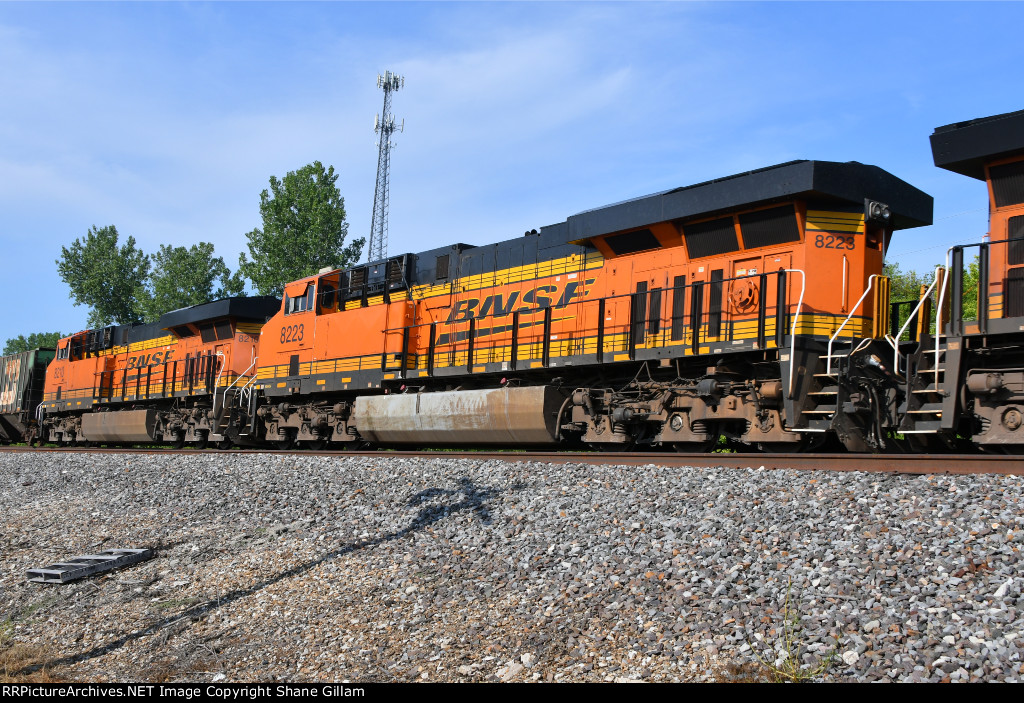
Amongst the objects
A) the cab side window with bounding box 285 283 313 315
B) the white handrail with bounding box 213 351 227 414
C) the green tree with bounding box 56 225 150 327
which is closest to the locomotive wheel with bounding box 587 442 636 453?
the cab side window with bounding box 285 283 313 315

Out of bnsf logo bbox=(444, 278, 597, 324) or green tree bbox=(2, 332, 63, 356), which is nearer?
bnsf logo bbox=(444, 278, 597, 324)

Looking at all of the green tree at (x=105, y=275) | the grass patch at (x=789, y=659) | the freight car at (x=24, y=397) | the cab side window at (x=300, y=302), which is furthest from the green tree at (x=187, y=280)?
the grass patch at (x=789, y=659)

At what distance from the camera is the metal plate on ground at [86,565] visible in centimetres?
672

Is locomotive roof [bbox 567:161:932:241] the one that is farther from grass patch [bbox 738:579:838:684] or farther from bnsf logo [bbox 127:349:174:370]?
bnsf logo [bbox 127:349:174:370]

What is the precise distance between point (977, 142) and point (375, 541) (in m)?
7.12

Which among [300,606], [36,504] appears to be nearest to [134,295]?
[36,504]

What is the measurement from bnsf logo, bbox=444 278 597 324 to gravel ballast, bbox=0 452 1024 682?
4.22 metres

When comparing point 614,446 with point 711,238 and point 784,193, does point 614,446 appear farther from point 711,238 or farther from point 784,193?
point 784,193

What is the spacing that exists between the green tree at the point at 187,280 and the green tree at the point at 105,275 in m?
3.83

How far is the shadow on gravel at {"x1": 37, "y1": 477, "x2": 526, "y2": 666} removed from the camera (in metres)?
5.65

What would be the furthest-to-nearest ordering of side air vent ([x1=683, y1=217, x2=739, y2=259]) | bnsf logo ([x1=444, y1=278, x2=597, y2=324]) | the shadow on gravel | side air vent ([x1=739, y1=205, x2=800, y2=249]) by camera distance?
bnsf logo ([x1=444, y1=278, x2=597, y2=324]) → side air vent ([x1=683, y1=217, x2=739, y2=259]) → side air vent ([x1=739, y1=205, x2=800, y2=249]) → the shadow on gravel

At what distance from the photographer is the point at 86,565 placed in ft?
22.5

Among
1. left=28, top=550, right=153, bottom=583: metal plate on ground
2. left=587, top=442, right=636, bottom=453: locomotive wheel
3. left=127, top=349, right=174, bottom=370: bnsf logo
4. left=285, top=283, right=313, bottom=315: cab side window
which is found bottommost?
left=28, top=550, right=153, bottom=583: metal plate on ground

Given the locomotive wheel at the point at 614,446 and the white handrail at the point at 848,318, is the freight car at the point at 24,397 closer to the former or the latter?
the locomotive wheel at the point at 614,446
